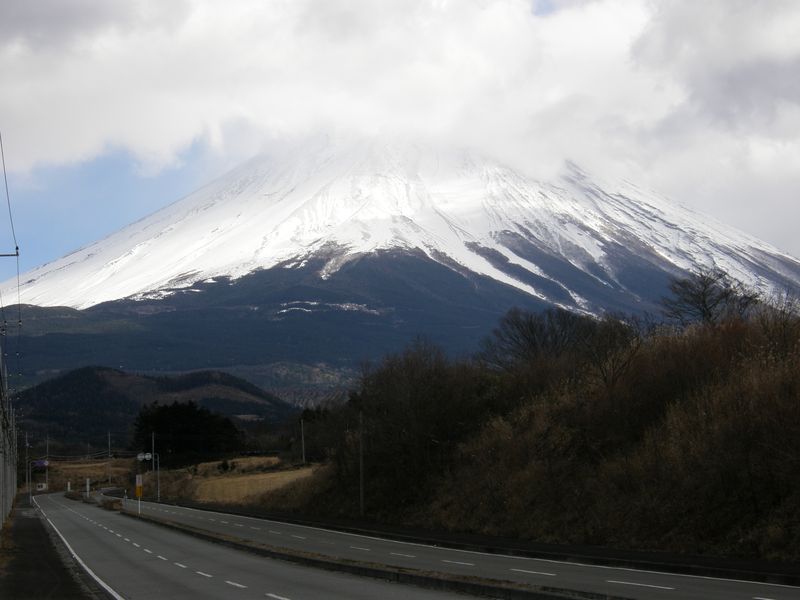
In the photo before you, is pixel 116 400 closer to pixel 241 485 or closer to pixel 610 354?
pixel 241 485

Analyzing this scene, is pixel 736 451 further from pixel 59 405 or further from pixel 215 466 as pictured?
pixel 59 405

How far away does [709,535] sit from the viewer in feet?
77.2

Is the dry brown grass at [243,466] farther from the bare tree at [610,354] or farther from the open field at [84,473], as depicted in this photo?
the bare tree at [610,354]

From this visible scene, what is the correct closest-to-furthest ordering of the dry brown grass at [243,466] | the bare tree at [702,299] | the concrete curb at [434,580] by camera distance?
the concrete curb at [434,580] → the bare tree at [702,299] → the dry brown grass at [243,466]

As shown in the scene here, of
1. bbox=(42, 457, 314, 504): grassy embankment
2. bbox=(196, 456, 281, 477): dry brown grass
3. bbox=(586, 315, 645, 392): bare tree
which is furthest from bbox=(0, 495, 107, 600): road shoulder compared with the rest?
bbox=(196, 456, 281, 477): dry brown grass

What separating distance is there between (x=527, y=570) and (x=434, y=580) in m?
3.83

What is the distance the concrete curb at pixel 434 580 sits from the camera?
52.5ft

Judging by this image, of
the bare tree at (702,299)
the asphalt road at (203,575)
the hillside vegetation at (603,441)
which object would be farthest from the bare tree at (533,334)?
the asphalt road at (203,575)

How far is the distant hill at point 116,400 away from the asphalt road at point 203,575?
127346mm

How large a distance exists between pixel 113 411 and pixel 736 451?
166433 mm

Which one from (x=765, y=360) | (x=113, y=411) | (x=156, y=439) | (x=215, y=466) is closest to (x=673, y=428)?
(x=765, y=360)

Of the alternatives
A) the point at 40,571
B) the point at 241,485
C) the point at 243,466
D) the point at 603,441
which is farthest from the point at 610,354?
the point at 243,466

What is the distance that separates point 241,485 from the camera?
70.9 meters

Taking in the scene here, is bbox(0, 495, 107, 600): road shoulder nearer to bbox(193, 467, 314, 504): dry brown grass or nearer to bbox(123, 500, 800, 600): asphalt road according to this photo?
bbox(123, 500, 800, 600): asphalt road
